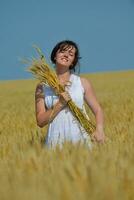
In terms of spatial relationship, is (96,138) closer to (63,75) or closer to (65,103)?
(65,103)

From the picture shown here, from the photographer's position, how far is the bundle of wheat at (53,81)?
450cm

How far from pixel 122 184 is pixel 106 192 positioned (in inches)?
11.4

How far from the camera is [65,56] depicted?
429cm

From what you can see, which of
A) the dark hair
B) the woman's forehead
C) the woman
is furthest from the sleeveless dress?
the woman's forehead

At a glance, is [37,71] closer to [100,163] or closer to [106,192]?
[100,163]

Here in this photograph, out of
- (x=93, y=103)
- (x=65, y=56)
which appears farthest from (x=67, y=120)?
(x=65, y=56)

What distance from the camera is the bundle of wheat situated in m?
4.50

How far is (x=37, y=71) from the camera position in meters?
4.71

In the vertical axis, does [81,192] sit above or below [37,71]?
below

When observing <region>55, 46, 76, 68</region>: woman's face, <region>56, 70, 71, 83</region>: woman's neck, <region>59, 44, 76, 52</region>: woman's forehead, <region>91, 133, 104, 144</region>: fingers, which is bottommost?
<region>91, 133, 104, 144</region>: fingers

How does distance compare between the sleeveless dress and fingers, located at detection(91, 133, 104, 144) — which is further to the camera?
the sleeveless dress

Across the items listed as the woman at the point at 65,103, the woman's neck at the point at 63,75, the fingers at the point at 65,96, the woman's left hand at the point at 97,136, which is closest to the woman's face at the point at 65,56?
the woman at the point at 65,103

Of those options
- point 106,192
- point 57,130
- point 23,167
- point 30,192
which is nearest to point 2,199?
point 30,192

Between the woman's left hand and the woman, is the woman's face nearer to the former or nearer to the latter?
the woman
